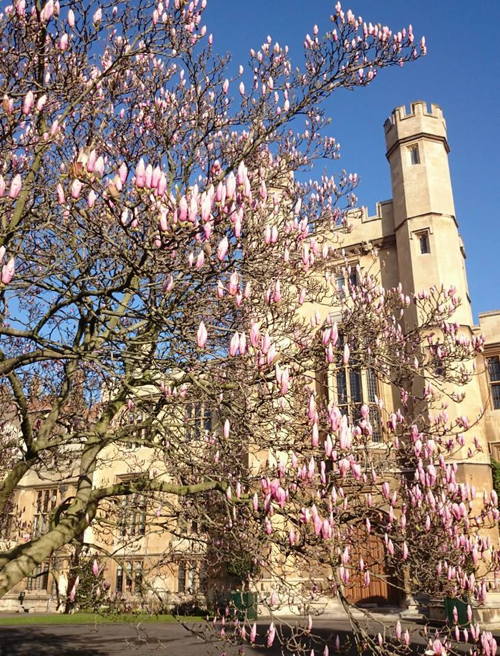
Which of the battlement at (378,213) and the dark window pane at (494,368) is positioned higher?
the battlement at (378,213)

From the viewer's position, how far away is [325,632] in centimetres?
1368

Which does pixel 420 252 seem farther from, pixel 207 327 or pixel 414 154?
pixel 207 327

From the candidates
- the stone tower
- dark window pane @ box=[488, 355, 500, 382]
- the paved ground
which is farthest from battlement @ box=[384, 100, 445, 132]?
the paved ground

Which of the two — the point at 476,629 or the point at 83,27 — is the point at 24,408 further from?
the point at 476,629

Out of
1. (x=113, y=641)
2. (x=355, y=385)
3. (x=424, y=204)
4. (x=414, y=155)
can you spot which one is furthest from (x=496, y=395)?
(x=113, y=641)

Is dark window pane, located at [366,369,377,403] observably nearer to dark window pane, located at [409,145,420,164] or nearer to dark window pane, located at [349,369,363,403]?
dark window pane, located at [349,369,363,403]

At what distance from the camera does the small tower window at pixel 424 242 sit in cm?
2249

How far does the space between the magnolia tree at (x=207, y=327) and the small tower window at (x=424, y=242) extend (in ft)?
40.2

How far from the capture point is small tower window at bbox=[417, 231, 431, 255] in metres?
22.5

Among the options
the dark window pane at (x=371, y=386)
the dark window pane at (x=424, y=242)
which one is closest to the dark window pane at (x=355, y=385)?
the dark window pane at (x=371, y=386)

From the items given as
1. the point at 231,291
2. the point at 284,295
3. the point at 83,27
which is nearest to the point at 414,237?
the point at 284,295

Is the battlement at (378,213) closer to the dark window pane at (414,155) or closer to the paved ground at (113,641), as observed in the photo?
the dark window pane at (414,155)

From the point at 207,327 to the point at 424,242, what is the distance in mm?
19472

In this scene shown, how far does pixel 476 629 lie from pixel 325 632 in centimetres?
974
